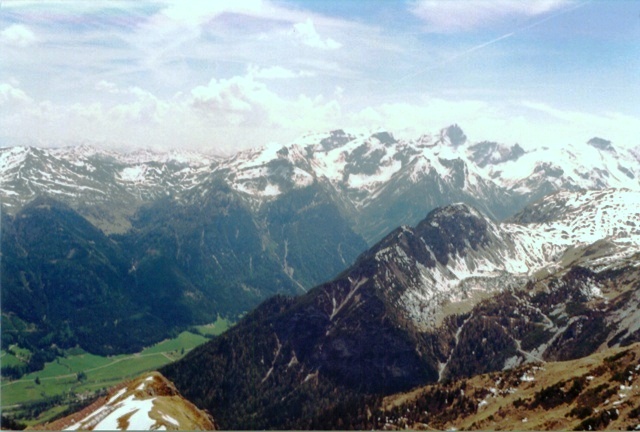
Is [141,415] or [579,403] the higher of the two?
[141,415]

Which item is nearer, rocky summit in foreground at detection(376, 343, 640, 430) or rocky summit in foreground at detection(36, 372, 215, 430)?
rocky summit in foreground at detection(376, 343, 640, 430)

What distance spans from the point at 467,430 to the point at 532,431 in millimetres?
28539

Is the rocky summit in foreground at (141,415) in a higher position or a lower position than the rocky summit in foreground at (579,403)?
higher

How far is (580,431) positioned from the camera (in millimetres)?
148250

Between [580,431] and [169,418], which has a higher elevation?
[169,418]

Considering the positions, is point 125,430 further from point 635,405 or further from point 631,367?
point 631,367

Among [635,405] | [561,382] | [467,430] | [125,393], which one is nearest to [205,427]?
[125,393]

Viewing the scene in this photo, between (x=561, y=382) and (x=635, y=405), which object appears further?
(x=561, y=382)

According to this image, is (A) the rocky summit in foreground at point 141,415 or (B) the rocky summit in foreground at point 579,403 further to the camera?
(A) the rocky summit in foreground at point 141,415

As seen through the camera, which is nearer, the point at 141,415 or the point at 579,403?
the point at 141,415

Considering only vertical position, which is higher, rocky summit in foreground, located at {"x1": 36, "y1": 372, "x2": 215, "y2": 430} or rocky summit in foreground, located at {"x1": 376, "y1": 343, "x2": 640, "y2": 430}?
rocky summit in foreground, located at {"x1": 36, "y1": 372, "x2": 215, "y2": 430}

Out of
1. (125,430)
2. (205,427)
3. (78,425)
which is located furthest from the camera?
(205,427)

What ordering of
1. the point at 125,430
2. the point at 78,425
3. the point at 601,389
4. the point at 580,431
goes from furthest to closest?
the point at 78,425, the point at 601,389, the point at 125,430, the point at 580,431

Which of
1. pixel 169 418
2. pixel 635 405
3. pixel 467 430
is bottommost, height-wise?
pixel 467 430
